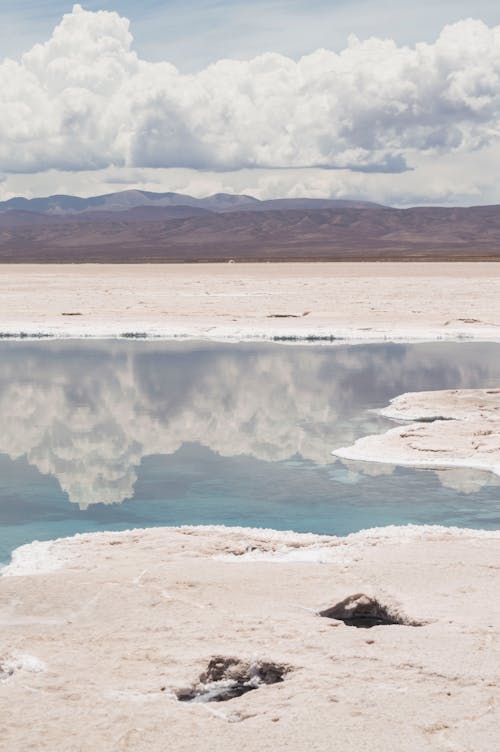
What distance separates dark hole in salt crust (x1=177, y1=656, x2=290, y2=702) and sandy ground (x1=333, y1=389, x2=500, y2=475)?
4596 millimetres

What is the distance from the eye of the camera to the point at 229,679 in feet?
14.0

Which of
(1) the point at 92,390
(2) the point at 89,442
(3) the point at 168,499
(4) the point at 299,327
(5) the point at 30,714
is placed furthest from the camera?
(4) the point at 299,327

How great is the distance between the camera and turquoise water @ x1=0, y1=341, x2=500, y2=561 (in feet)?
24.9

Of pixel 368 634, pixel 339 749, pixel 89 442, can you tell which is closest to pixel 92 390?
pixel 89 442

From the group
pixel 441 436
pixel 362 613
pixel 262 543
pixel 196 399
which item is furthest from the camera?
pixel 196 399

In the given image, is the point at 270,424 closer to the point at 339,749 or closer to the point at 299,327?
the point at 339,749

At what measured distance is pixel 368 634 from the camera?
4672 mm

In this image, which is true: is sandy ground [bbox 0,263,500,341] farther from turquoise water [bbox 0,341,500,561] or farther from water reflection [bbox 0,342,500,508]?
turquoise water [bbox 0,341,500,561]

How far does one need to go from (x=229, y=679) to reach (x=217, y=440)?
623 cm

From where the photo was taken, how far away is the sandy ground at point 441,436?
8.87m

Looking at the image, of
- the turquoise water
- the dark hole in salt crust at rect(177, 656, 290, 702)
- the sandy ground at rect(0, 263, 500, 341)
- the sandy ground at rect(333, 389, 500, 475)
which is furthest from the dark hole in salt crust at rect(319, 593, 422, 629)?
the sandy ground at rect(0, 263, 500, 341)

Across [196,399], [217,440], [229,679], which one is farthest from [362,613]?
[196,399]

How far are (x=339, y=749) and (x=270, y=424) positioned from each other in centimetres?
Answer: 772

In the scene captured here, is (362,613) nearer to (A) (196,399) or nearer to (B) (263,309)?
(A) (196,399)
